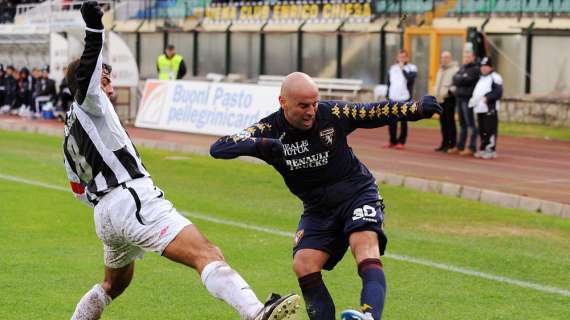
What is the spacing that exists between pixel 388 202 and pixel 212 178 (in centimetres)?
353

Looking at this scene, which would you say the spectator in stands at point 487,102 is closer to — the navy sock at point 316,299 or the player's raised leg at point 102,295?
the navy sock at point 316,299

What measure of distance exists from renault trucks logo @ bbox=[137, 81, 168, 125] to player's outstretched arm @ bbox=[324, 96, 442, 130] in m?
19.1

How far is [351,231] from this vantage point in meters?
7.16

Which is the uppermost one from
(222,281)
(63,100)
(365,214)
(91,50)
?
(91,50)

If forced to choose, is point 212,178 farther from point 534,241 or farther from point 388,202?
point 534,241

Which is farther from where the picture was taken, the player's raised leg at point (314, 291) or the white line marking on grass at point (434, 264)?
the white line marking on grass at point (434, 264)

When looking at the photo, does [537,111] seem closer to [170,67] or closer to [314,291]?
[170,67]

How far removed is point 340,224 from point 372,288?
666 millimetres

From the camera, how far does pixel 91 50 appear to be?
21.1ft

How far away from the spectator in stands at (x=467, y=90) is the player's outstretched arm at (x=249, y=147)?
14154mm

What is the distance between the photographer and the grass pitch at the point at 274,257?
341 inches

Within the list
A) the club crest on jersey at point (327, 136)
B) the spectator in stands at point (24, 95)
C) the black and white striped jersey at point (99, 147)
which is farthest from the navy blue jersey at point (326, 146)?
the spectator in stands at point (24, 95)

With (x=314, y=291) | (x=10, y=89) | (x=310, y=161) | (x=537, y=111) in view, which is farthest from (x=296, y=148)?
(x=10, y=89)

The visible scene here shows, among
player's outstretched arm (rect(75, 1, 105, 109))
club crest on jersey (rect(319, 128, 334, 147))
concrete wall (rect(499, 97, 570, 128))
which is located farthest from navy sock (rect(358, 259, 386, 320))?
concrete wall (rect(499, 97, 570, 128))
